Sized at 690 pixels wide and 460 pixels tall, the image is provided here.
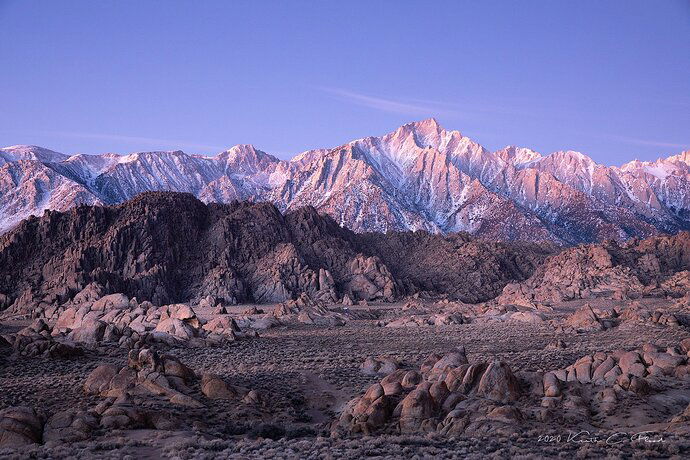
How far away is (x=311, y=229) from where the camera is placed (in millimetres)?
106688

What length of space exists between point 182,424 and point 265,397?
590cm

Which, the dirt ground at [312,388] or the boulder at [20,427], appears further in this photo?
the boulder at [20,427]

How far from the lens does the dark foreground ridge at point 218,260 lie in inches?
3246

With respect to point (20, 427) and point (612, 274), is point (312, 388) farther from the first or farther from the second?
point (612, 274)

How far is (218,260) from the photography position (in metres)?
92.4

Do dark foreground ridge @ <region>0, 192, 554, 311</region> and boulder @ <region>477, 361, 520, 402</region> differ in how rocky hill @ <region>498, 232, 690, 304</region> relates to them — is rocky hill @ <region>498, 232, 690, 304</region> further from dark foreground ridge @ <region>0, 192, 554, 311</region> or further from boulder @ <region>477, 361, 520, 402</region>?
boulder @ <region>477, 361, 520, 402</region>

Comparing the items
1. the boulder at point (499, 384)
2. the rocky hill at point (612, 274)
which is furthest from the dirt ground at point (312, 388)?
the rocky hill at point (612, 274)

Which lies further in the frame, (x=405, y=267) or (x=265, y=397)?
(x=405, y=267)

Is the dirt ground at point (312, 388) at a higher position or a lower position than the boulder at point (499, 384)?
lower

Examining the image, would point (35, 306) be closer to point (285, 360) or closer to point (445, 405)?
point (285, 360)

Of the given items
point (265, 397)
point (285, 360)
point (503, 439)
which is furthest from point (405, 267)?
point (503, 439)

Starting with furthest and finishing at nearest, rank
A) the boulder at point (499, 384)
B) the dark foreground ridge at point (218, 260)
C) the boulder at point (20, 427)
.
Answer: the dark foreground ridge at point (218, 260) → the boulder at point (499, 384) → the boulder at point (20, 427)
